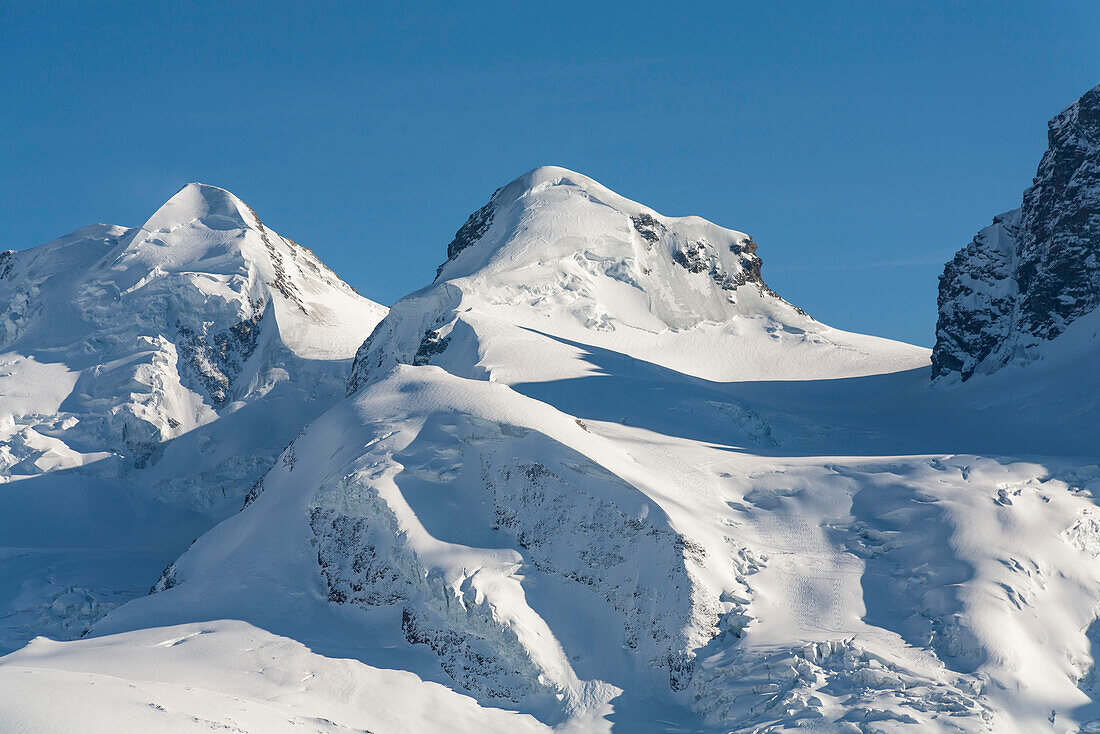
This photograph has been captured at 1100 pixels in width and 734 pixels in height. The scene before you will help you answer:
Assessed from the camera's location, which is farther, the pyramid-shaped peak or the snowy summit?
the pyramid-shaped peak

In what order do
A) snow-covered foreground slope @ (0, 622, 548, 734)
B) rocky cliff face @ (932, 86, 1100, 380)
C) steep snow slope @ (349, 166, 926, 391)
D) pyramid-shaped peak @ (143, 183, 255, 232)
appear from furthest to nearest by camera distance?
pyramid-shaped peak @ (143, 183, 255, 232) → steep snow slope @ (349, 166, 926, 391) → rocky cliff face @ (932, 86, 1100, 380) → snow-covered foreground slope @ (0, 622, 548, 734)

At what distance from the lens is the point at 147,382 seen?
9144cm

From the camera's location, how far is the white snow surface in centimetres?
3606

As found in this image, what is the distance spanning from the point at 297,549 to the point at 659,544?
50.1 ft

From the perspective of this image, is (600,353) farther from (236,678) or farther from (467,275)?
(236,678)

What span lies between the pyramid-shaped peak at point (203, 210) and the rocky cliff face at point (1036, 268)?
69.2 m

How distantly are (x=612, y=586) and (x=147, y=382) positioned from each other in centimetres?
6252

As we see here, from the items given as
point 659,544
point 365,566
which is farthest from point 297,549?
point 659,544

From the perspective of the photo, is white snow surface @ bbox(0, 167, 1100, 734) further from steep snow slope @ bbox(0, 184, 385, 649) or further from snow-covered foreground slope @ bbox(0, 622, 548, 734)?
steep snow slope @ bbox(0, 184, 385, 649)

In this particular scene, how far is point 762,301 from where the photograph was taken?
9619 centimetres

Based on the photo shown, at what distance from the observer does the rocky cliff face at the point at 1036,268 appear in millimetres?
70250

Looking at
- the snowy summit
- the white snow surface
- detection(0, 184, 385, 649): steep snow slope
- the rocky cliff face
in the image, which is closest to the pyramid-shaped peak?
detection(0, 184, 385, 649): steep snow slope

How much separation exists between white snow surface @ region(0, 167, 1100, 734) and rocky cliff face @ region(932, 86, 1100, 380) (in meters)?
9.65

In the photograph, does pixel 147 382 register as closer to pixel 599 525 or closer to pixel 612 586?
pixel 599 525
